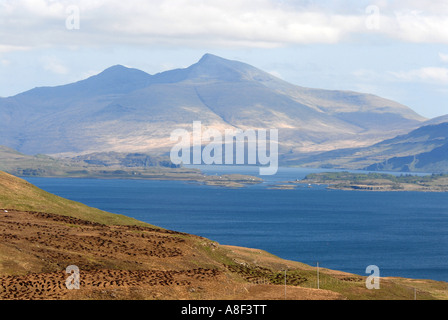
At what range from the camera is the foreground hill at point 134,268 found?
62906 millimetres

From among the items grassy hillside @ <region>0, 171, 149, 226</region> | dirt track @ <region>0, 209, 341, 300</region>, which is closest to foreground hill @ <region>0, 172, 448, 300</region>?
dirt track @ <region>0, 209, 341, 300</region>

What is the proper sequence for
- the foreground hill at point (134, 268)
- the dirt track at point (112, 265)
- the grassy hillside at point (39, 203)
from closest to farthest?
1. the dirt track at point (112, 265)
2. the foreground hill at point (134, 268)
3. the grassy hillside at point (39, 203)

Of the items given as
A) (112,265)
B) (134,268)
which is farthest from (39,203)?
(134,268)

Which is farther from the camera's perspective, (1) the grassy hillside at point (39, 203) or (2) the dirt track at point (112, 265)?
(1) the grassy hillside at point (39, 203)

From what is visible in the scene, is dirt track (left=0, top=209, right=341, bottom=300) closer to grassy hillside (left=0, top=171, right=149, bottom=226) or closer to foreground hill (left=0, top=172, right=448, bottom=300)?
foreground hill (left=0, top=172, right=448, bottom=300)

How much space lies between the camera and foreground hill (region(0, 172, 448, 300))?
206ft

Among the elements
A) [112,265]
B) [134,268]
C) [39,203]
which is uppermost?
[39,203]

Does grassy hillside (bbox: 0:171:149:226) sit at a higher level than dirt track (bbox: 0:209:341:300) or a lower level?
higher

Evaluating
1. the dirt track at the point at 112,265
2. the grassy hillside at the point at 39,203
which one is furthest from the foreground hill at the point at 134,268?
the grassy hillside at the point at 39,203

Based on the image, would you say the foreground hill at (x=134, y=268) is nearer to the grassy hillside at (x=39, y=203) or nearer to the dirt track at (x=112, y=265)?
the dirt track at (x=112, y=265)

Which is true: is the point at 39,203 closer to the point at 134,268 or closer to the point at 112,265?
the point at 112,265

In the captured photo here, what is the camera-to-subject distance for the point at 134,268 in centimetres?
7350
